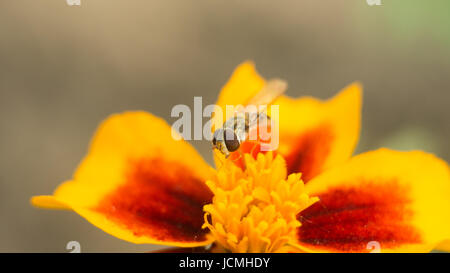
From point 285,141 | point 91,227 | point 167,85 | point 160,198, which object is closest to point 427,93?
point 285,141

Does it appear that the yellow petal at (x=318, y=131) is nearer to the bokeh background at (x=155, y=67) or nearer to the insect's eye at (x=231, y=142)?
the insect's eye at (x=231, y=142)

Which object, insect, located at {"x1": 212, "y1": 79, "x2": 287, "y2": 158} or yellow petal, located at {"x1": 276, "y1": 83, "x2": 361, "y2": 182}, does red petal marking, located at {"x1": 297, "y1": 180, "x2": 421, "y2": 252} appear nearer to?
yellow petal, located at {"x1": 276, "y1": 83, "x2": 361, "y2": 182}

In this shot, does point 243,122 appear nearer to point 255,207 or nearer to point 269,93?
point 269,93

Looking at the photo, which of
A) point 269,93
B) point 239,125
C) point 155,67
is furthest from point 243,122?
point 155,67

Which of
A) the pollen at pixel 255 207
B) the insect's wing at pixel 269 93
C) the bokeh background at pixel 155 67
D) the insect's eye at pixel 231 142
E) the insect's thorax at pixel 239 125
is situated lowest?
the pollen at pixel 255 207

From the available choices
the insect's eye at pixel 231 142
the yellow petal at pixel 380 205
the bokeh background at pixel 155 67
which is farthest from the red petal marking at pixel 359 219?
the bokeh background at pixel 155 67

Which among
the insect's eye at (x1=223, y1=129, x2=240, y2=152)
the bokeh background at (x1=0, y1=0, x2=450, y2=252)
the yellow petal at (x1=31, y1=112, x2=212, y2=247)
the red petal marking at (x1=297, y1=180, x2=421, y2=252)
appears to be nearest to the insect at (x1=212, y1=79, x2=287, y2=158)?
the insect's eye at (x1=223, y1=129, x2=240, y2=152)

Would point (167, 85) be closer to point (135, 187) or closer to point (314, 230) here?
point (135, 187)
